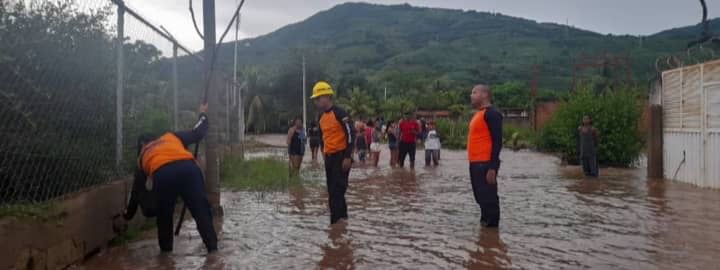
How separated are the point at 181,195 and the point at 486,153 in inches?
129

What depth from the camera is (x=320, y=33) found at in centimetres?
17225

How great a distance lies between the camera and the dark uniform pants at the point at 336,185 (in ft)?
25.4

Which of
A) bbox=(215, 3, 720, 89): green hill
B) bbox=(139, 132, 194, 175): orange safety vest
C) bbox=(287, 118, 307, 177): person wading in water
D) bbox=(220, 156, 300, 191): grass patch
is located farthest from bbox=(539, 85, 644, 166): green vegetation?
bbox=(215, 3, 720, 89): green hill

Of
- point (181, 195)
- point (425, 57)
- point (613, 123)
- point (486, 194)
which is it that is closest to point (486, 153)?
point (486, 194)

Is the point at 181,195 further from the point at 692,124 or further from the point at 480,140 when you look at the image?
the point at 692,124

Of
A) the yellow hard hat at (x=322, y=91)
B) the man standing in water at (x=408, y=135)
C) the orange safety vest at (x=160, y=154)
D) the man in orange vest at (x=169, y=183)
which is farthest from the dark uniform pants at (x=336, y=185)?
the man standing in water at (x=408, y=135)

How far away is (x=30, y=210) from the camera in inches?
194

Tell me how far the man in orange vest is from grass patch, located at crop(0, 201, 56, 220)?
2.98 feet

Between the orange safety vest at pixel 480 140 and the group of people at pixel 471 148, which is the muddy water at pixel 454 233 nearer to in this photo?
the group of people at pixel 471 148

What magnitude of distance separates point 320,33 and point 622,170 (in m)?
159

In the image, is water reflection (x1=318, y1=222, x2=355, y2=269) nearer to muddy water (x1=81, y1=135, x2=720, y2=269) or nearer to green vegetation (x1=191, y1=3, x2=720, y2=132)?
muddy water (x1=81, y1=135, x2=720, y2=269)

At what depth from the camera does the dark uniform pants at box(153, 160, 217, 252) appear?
5.80 metres

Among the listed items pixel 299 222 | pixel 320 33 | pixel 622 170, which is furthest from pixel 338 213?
pixel 320 33

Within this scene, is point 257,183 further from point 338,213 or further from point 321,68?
point 321,68
